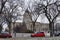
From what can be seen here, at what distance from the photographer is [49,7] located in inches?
1722

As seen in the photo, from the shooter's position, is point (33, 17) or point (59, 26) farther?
A: point (59, 26)

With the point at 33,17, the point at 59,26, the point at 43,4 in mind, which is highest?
the point at 43,4

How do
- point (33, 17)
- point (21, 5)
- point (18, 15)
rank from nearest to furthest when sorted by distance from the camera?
point (21, 5)
point (18, 15)
point (33, 17)

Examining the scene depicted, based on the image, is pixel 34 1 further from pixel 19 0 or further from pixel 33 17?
pixel 33 17

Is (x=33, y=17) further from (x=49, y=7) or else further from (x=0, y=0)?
(x=0, y=0)

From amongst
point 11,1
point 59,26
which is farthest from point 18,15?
point 59,26

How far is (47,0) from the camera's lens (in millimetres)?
44906

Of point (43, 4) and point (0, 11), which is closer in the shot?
point (0, 11)

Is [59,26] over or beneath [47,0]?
beneath

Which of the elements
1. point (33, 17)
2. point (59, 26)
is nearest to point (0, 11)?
point (33, 17)

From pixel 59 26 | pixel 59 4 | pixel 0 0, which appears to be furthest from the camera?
pixel 59 26

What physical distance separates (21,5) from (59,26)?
32.9 m

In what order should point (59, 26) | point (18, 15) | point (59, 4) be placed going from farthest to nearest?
point (59, 26) < point (18, 15) < point (59, 4)

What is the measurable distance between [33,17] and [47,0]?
16218 millimetres
